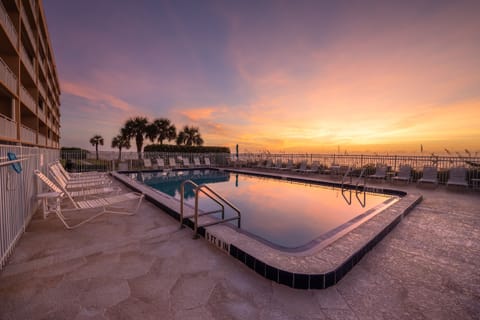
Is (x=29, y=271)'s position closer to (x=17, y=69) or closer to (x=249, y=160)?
(x=17, y=69)

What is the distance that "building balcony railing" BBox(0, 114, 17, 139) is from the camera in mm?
5820

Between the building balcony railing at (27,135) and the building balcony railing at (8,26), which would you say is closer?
the building balcony railing at (8,26)

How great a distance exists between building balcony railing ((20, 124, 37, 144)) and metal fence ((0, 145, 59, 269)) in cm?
681

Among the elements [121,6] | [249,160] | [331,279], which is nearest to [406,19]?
[331,279]

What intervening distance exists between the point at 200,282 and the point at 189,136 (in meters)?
31.2

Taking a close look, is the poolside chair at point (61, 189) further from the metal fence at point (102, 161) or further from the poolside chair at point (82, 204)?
the metal fence at point (102, 161)

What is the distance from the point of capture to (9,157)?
2.46 meters

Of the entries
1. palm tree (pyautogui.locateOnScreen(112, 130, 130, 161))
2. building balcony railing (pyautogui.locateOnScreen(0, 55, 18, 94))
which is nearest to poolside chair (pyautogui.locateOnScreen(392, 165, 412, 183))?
building balcony railing (pyautogui.locateOnScreen(0, 55, 18, 94))

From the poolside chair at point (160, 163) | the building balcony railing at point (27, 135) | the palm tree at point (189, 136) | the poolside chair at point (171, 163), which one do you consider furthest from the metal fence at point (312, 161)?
the palm tree at point (189, 136)

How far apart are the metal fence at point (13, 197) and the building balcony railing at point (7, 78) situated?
461 centimetres

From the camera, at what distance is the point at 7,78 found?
6.26 m

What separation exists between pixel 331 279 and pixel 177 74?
12.2 meters

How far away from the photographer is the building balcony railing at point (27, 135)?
26.7 feet

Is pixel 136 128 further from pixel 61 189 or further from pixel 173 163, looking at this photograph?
pixel 61 189
